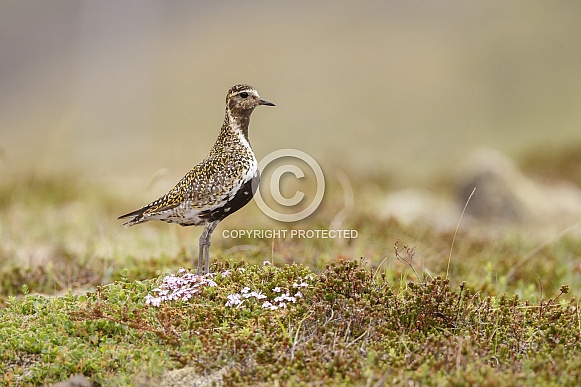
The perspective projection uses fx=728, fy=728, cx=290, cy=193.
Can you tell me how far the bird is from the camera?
687 cm

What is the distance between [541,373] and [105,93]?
49.0 meters

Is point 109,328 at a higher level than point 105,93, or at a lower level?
lower

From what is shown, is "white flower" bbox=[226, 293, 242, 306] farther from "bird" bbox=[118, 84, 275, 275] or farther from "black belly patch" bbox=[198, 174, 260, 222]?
"black belly patch" bbox=[198, 174, 260, 222]

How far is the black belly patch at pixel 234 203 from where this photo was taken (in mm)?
6898

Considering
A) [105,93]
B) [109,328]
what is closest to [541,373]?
[109,328]

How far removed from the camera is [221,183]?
6848 mm

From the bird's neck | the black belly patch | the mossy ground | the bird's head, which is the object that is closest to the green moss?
the mossy ground

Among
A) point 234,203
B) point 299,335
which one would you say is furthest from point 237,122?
point 299,335

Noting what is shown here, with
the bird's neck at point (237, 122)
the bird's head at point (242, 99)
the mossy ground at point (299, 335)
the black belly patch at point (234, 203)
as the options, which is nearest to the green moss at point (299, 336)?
the mossy ground at point (299, 335)

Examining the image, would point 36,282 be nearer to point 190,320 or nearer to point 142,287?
point 142,287

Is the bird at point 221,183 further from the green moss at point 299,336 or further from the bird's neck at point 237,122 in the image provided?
the green moss at point 299,336

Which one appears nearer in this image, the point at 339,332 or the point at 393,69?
the point at 339,332

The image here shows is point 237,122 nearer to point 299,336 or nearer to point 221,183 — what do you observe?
point 221,183

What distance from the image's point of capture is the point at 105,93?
169 ft
